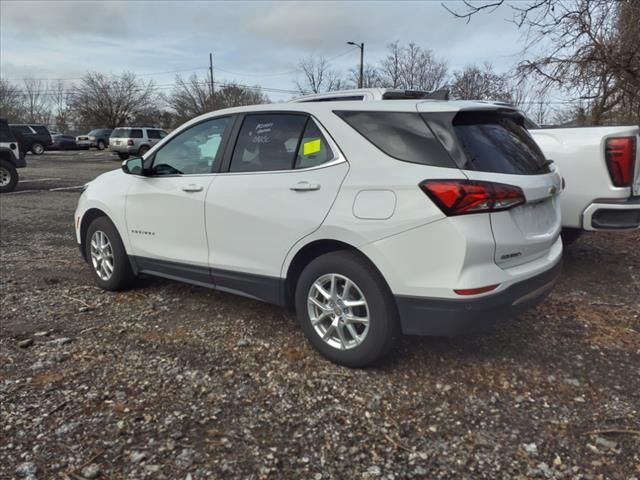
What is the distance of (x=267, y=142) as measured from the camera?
3531 mm

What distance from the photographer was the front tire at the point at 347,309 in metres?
2.89

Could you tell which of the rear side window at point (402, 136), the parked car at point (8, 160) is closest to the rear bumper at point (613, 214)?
the rear side window at point (402, 136)

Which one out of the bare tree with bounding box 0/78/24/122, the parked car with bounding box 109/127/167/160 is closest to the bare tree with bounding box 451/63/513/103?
the parked car with bounding box 109/127/167/160

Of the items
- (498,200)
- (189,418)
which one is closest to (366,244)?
(498,200)

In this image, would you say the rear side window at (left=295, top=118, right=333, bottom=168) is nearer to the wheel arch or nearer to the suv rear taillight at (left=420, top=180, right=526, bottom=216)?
the wheel arch

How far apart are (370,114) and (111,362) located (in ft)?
7.74

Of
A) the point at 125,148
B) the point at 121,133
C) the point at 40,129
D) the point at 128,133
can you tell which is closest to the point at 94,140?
the point at 40,129

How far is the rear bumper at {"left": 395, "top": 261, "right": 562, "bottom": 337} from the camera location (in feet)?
8.79

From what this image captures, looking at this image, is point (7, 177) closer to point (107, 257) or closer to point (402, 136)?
point (107, 257)

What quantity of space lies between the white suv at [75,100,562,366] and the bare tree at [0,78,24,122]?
62686mm

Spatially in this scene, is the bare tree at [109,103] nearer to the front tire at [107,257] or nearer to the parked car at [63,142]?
the parked car at [63,142]

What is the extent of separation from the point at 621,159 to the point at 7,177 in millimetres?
13418

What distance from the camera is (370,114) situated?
10.0ft

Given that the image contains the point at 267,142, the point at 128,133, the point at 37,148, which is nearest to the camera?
the point at 267,142
